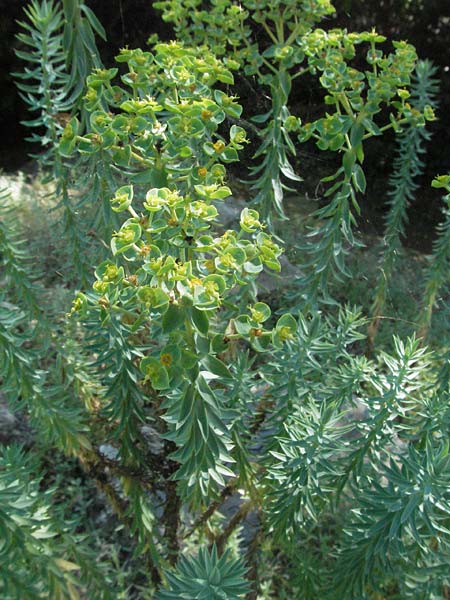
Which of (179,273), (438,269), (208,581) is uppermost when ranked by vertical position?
(179,273)

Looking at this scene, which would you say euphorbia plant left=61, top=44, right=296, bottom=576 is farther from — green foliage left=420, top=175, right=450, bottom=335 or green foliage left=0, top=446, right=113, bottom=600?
green foliage left=420, top=175, right=450, bottom=335

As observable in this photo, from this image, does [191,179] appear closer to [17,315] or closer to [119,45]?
[17,315]

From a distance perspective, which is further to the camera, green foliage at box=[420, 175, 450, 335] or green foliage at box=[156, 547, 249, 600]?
green foliage at box=[420, 175, 450, 335]

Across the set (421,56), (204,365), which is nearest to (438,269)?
(204,365)

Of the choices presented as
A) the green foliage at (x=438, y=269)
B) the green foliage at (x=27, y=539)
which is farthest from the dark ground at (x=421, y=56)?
the green foliage at (x=27, y=539)

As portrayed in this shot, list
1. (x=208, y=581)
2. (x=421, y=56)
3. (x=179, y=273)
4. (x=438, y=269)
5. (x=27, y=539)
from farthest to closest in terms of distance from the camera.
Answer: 1. (x=421, y=56)
2. (x=438, y=269)
3. (x=27, y=539)
4. (x=208, y=581)
5. (x=179, y=273)

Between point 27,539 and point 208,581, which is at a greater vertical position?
point 208,581

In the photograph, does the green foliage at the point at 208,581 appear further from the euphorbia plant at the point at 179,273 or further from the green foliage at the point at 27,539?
the green foliage at the point at 27,539

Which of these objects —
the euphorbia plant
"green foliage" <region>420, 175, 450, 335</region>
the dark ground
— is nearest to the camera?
the euphorbia plant

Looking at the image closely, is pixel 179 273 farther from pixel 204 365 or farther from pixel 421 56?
pixel 421 56

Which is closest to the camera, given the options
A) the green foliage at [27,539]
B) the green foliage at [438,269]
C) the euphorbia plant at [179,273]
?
the euphorbia plant at [179,273]

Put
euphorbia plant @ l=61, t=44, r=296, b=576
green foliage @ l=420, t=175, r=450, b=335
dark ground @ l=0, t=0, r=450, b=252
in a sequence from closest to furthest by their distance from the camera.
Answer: euphorbia plant @ l=61, t=44, r=296, b=576, green foliage @ l=420, t=175, r=450, b=335, dark ground @ l=0, t=0, r=450, b=252

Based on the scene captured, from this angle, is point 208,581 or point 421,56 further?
point 421,56

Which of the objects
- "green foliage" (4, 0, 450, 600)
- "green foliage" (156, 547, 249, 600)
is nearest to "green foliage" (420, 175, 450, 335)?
"green foliage" (4, 0, 450, 600)
